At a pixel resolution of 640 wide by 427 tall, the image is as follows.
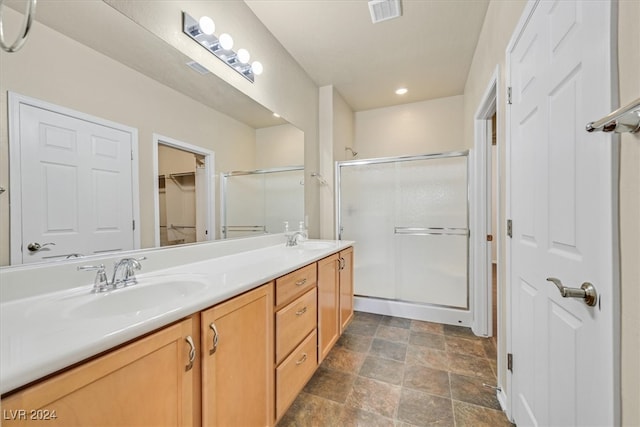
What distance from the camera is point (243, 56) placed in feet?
5.91

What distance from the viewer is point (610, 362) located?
0.62 m

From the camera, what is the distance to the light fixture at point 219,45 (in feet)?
4.69

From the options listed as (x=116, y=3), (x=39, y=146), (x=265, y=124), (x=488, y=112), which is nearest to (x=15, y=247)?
(x=39, y=146)

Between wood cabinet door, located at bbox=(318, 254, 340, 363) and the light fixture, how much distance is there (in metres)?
1.48

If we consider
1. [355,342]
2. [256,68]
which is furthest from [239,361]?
[256,68]

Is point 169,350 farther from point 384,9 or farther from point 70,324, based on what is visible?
point 384,9

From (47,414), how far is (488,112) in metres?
2.74

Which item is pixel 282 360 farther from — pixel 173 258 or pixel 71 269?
pixel 71 269

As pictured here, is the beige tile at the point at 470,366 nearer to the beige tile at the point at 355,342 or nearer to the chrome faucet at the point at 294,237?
the beige tile at the point at 355,342

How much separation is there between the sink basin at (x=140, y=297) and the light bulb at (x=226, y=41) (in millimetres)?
1467

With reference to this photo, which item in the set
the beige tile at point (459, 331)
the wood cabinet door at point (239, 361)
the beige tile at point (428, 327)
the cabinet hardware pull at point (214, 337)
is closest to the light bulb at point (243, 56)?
the wood cabinet door at point (239, 361)

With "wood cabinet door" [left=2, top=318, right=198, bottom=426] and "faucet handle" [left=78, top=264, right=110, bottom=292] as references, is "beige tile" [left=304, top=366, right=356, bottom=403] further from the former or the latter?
"faucet handle" [left=78, top=264, right=110, bottom=292]

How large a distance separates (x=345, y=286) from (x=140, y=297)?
1542 millimetres

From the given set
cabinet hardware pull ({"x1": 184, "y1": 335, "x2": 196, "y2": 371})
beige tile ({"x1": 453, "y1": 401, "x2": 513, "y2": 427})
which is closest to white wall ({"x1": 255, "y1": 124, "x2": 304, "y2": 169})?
cabinet hardware pull ({"x1": 184, "y1": 335, "x2": 196, "y2": 371})
